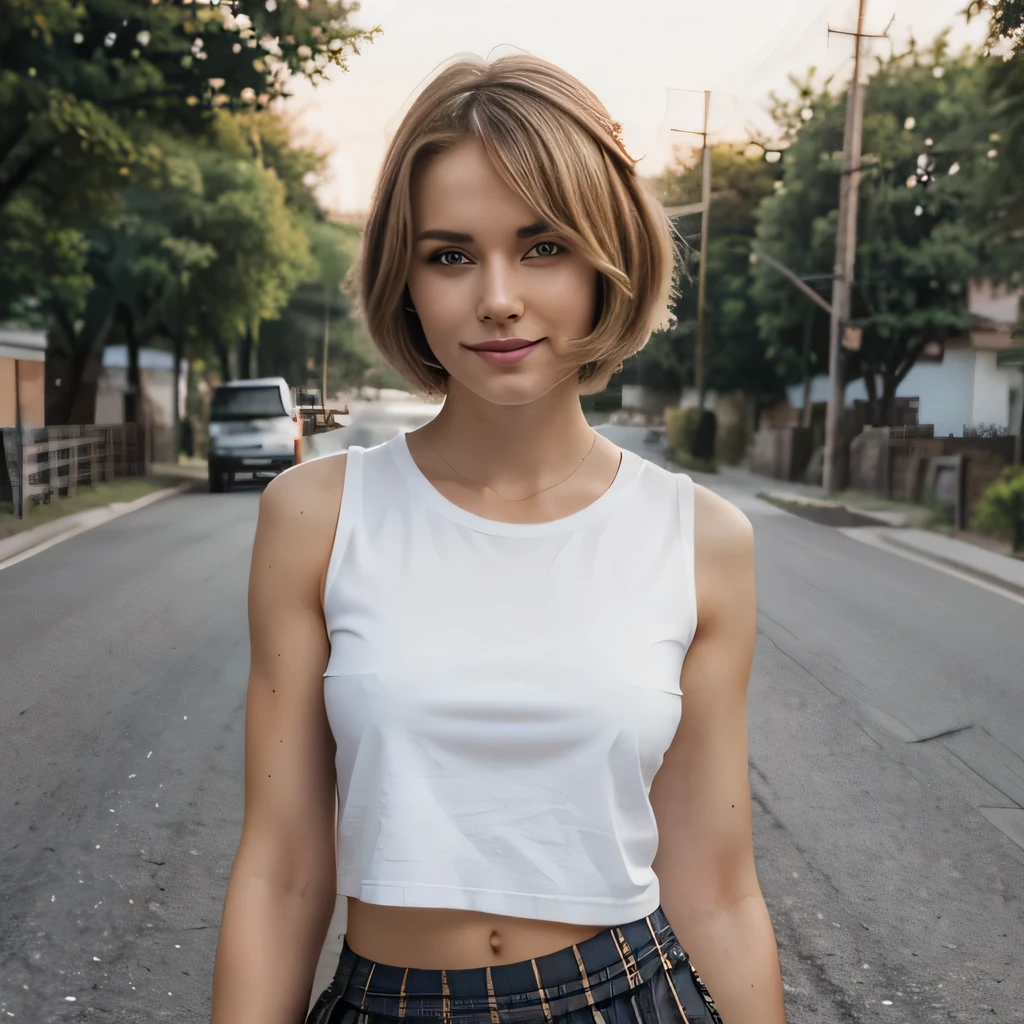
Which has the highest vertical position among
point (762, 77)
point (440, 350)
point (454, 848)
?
point (762, 77)

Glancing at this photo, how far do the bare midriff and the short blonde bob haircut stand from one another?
0.50 m

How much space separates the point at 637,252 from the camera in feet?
3.25

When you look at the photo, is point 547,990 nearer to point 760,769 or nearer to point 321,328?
point 760,769

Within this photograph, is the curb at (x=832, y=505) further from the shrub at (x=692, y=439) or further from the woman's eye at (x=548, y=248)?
the woman's eye at (x=548, y=248)

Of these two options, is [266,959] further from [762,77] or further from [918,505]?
[762,77]

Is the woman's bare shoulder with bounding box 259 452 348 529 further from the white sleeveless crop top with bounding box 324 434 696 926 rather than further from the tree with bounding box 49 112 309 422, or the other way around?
the tree with bounding box 49 112 309 422

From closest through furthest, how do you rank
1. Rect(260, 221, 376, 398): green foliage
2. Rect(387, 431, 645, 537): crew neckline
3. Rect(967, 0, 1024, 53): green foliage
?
1. Rect(387, 431, 645, 537): crew neckline
2. Rect(260, 221, 376, 398): green foliage
3. Rect(967, 0, 1024, 53): green foliage

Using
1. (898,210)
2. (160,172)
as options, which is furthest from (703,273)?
(160,172)

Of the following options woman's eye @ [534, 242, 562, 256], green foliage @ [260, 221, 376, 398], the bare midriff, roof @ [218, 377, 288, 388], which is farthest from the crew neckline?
roof @ [218, 377, 288, 388]

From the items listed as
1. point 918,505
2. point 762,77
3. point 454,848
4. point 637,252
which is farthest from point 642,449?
point 454,848

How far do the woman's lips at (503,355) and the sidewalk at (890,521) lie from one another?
1.12 meters

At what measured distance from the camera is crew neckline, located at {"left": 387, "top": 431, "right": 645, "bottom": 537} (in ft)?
3.36

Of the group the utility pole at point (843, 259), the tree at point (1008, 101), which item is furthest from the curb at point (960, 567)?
the tree at point (1008, 101)

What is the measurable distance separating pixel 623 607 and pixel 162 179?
1.36 m
